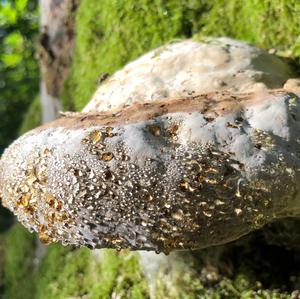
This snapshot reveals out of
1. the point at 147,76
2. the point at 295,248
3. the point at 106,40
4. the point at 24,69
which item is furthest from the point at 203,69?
the point at 24,69

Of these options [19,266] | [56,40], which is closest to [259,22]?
[56,40]

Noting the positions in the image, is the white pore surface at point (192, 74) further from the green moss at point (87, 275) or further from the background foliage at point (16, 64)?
the background foliage at point (16, 64)

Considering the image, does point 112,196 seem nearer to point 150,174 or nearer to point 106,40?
point 150,174

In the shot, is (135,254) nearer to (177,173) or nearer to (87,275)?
(87,275)

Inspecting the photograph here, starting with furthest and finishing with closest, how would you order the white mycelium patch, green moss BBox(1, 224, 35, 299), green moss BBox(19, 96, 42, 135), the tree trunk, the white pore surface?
green moss BBox(19, 96, 42, 135) < green moss BBox(1, 224, 35, 299) < the tree trunk < the white pore surface < the white mycelium patch

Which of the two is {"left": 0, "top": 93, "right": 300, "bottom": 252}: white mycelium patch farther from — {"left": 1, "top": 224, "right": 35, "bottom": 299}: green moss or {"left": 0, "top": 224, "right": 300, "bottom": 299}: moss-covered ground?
{"left": 1, "top": 224, "right": 35, "bottom": 299}: green moss

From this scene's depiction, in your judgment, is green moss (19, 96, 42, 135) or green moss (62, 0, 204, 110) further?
green moss (19, 96, 42, 135)

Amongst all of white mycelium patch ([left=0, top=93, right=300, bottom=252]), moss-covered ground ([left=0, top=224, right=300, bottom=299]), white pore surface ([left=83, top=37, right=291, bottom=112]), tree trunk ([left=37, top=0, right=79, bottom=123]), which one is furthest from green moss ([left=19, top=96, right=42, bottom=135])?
white mycelium patch ([left=0, top=93, right=300, bottom=252])

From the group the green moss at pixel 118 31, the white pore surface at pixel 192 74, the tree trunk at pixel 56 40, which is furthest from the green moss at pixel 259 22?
the tree trunk at pixel 56 40
